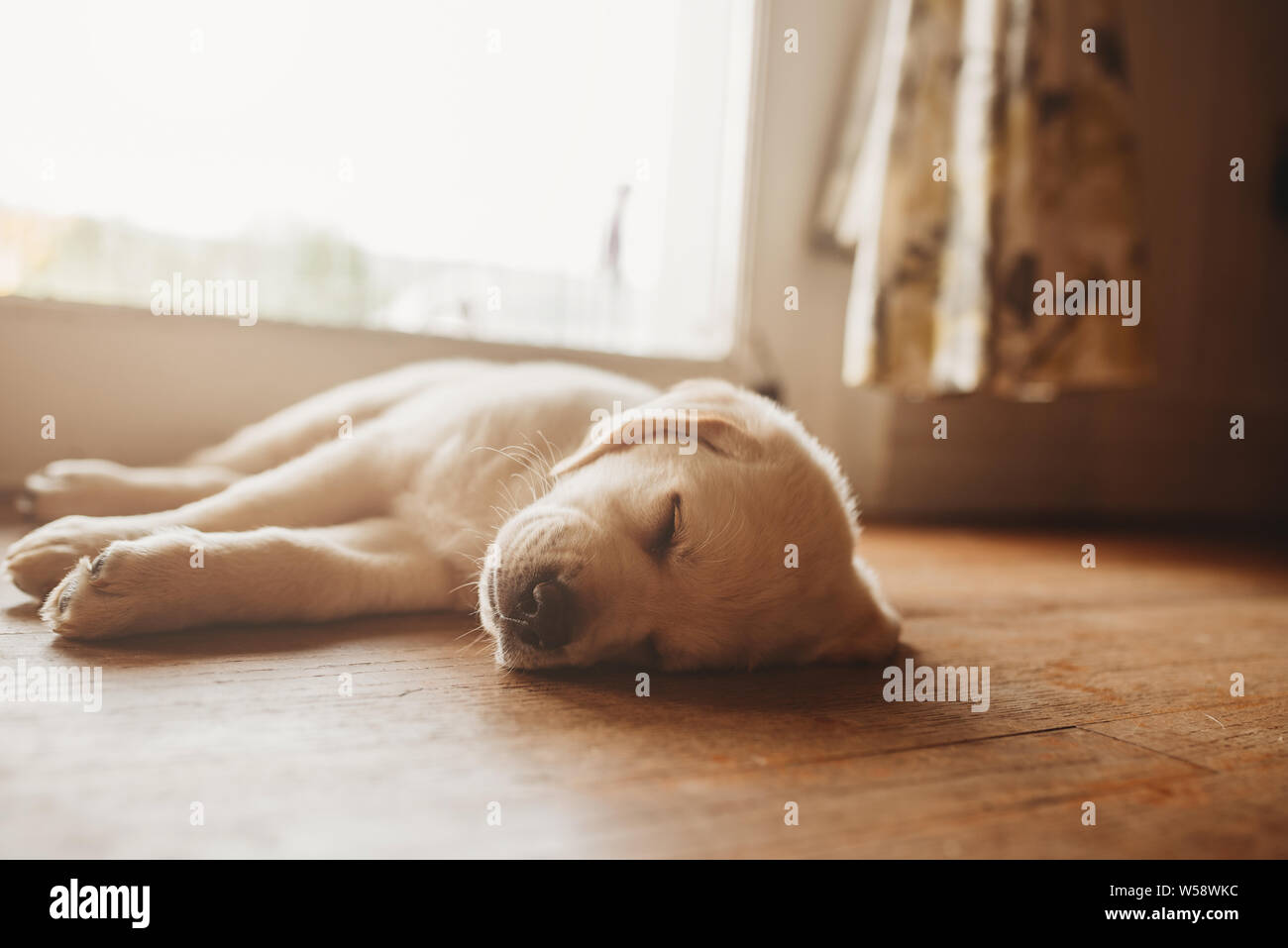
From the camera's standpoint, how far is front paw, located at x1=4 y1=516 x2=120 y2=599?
5.13 feet

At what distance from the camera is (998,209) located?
3656 millimetres

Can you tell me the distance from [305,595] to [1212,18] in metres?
6.32

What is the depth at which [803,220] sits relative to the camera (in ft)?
14.2

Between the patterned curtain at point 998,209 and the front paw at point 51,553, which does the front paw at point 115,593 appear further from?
the patterned curtain at point 998,209

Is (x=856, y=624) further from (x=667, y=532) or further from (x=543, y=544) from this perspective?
(x=543, y=544)

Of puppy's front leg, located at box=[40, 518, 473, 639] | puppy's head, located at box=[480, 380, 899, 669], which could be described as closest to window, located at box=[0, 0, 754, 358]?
puppy's front leg, located at box=[40, 518, 473, 639]

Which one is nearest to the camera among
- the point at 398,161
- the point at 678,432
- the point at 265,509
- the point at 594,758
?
the point at 594,758

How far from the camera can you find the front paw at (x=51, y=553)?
1.56 m

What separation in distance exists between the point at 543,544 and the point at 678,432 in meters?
0.34

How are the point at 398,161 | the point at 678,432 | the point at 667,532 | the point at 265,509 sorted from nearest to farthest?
the point at 667,532, the point at 678,432, the point at 265,509, the point at 398,161

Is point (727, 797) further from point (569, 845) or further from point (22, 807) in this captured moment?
point (22, 807)

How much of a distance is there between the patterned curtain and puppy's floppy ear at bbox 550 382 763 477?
221 cm

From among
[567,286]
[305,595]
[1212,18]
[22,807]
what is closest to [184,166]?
[567,286]

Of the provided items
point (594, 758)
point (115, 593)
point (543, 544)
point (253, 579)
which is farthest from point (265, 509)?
point (594, 758)
